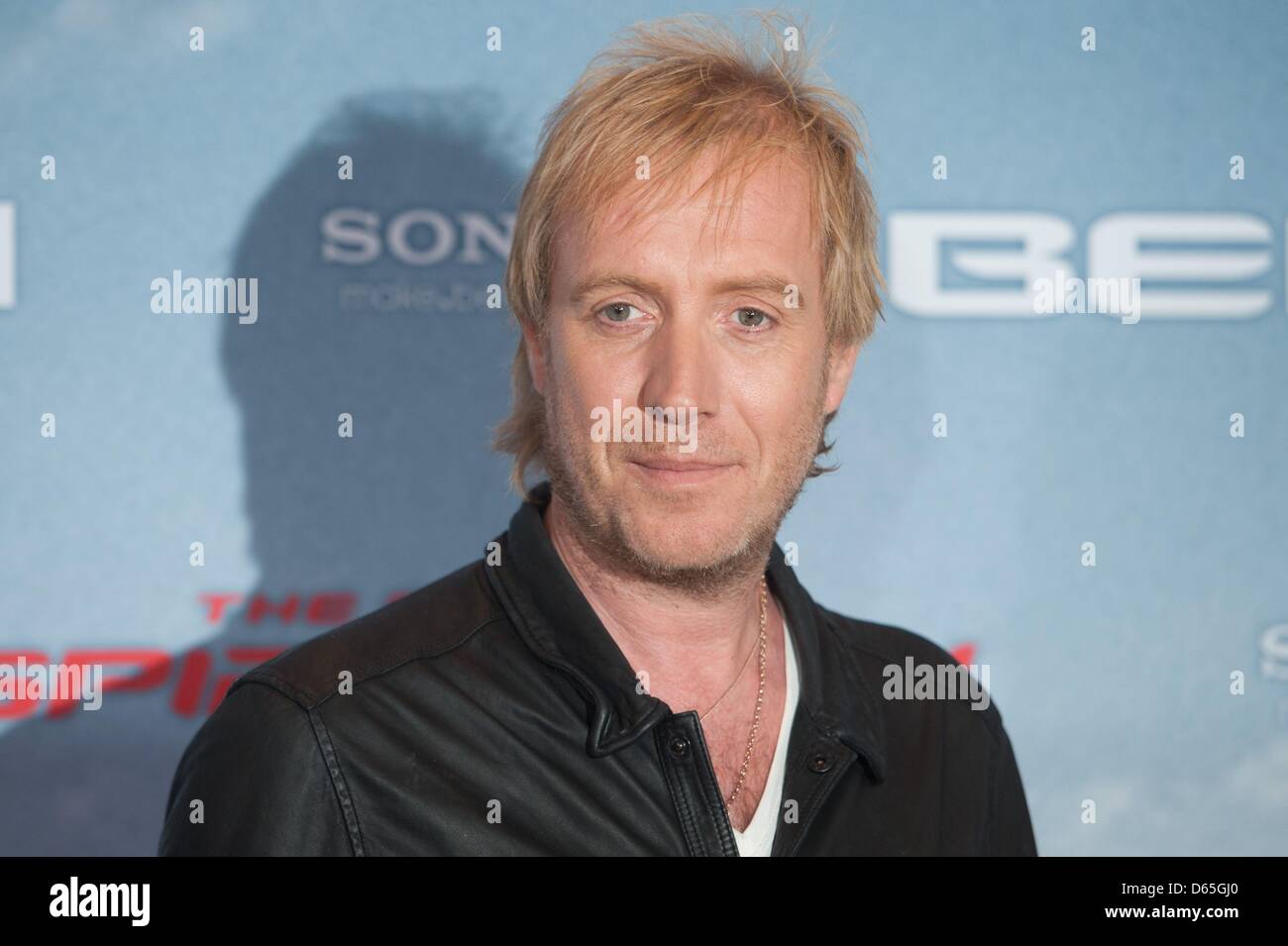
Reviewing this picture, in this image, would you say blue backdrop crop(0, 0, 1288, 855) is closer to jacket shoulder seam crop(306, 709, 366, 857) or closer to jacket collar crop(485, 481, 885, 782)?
jacket collar crop(485, 481, 885, 782)

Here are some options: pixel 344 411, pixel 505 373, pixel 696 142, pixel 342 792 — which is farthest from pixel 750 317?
pixel 344 411

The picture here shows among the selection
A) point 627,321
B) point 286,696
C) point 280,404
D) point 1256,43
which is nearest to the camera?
point 286,696

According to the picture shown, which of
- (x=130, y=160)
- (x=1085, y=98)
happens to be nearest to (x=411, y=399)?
(x=130, y=160)

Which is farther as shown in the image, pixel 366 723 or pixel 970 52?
pixel 970 52

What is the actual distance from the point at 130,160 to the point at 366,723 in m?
1.74

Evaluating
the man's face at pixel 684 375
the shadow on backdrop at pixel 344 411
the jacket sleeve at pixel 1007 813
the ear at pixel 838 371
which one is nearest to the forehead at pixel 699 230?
the man's face at pixel 684 375

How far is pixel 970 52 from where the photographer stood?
285 centimetres

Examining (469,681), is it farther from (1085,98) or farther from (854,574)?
(1085,98)

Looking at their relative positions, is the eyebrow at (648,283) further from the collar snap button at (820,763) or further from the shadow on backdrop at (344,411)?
the shadow on backdrop at (344,411)

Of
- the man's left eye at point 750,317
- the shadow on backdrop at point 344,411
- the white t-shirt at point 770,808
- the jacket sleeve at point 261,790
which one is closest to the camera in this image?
the jacket sleeve at point 261,790

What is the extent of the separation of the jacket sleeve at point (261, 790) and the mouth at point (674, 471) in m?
0.48

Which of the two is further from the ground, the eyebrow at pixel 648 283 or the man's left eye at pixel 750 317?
the eyebrow at pixel 648 283

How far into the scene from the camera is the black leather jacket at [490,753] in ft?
4.69

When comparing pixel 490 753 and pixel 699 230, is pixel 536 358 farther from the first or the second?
pixel 490 753
